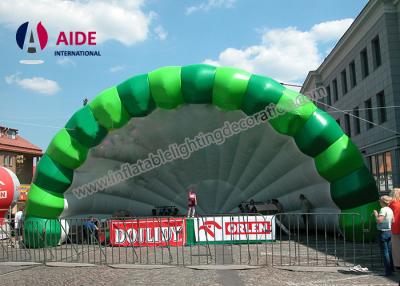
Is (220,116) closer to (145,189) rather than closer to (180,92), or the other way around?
(180,92)

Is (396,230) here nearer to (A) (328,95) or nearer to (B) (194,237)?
(B) (194,237)

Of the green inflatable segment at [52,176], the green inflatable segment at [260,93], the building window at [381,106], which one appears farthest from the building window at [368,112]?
the green inflatable segment at [52,176]

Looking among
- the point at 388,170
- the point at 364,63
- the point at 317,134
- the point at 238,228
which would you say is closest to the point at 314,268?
the point at 238,228

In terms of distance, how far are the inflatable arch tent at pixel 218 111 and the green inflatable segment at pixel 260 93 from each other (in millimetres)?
25

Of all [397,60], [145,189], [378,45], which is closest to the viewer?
[145,189]

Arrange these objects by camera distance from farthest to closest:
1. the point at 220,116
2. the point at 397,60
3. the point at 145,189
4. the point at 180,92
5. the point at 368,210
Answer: the point at 397,60
the point at 145,189
the point at 220,116
the point at 180,92
the point at 368,210

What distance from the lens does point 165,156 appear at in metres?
13.7

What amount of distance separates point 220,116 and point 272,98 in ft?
6.22

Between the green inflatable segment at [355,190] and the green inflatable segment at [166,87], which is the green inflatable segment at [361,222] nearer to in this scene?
the green inflatable segment at [355,190]

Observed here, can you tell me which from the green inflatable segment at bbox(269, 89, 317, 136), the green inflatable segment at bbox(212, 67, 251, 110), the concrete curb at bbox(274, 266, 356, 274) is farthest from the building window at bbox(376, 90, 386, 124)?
the concrete curb at bbox(274, 266, 356, 274)

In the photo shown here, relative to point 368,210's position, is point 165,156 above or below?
above

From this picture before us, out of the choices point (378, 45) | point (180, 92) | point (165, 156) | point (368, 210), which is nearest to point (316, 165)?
point (368, 210)

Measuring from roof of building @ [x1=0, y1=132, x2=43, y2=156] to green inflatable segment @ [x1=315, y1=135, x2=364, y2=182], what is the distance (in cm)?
3243

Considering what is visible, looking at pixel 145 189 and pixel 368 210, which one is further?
pixel 145 189
